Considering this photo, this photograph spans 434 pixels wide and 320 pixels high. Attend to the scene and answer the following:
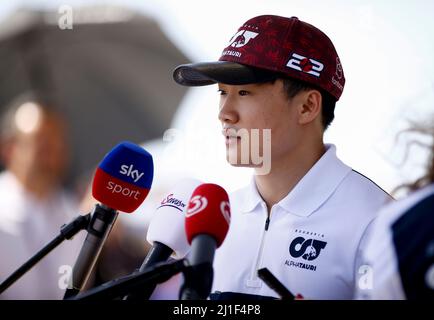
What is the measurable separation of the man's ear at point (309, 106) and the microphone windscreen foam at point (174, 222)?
352 mm

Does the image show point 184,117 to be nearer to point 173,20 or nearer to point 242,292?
point 173,20

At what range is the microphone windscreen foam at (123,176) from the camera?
1.65m

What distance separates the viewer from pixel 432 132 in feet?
4.75

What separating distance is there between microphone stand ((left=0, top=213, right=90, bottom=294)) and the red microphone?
Result: 0.89 feet

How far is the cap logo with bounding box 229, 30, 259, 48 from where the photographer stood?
6.46ft

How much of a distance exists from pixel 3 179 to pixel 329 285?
1.74 m

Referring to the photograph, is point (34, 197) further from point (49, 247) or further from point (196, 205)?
point (196, 205)

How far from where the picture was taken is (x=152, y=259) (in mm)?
1625

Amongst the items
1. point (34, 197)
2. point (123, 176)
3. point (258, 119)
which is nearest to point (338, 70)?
point (258, 119)

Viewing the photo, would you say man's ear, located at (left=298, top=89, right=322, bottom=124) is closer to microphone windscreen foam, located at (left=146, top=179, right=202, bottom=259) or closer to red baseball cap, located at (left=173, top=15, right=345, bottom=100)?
red baseball cap, located at (left=173, top=15, right=345, bottom=100)

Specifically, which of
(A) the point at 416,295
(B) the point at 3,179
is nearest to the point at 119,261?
(B) the point at 3,179

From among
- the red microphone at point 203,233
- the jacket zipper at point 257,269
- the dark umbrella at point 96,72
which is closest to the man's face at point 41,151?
the dark umbrella at point 96,72

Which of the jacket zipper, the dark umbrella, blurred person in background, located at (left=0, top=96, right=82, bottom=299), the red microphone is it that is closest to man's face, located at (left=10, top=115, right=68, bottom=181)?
blurred person in background, located at (left=0, top=96, right=82, bottom=299)

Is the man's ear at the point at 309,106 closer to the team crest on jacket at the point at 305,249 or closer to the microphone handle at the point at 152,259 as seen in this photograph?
the team crest on jacket at the point at 305,249
